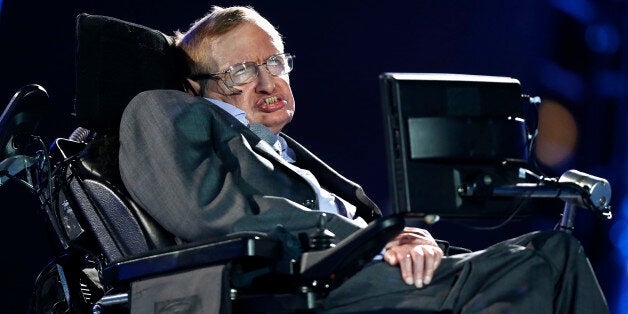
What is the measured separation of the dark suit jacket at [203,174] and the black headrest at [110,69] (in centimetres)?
11

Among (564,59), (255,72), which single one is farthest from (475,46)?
(255,72)

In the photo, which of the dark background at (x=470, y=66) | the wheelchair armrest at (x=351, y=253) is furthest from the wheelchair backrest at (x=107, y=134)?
the dark background at (x=470, y=66)

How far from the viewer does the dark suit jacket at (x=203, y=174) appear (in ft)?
6.38

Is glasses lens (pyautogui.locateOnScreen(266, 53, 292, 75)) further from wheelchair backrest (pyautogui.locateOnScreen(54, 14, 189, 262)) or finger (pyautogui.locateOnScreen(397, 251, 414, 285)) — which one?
finger (pyautogui.locateOnScreen(397, 251, 414, 285))

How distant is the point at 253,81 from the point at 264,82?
0.10ft

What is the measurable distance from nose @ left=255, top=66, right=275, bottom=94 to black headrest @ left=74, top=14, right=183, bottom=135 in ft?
0.87

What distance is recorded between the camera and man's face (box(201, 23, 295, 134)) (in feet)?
8.38

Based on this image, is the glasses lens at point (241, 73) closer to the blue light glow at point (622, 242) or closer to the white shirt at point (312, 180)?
the white shirt at point (312, 180)

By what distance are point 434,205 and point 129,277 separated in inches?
23.4

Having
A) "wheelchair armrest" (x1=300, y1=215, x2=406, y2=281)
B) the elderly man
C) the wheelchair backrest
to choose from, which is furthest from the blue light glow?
"wheelchair armrest" (x1=300, y1=215, x2=406, y2=281)

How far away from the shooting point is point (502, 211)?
1.71 m

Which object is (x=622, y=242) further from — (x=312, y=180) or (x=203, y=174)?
(x=203, y=174)

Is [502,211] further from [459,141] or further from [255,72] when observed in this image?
[255,72]

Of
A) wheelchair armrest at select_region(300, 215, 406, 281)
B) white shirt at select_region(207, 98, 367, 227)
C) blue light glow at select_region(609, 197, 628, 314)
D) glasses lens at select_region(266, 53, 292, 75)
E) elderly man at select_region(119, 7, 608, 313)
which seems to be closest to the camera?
wheelchair armrest at select_region(300, 215, 406, 281)
